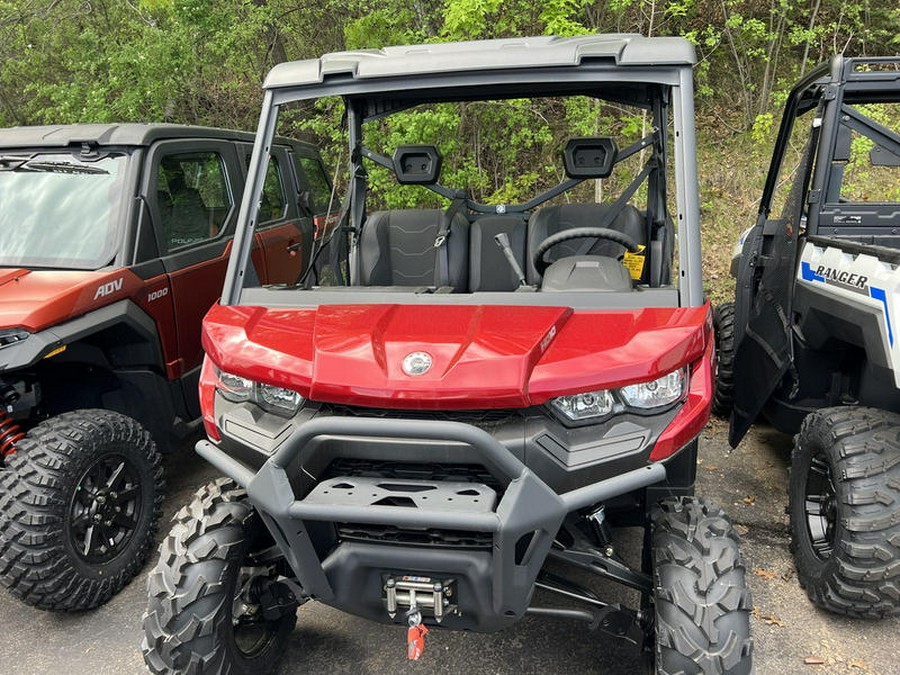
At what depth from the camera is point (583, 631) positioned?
2781mm

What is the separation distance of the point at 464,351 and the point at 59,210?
2867 millimetres

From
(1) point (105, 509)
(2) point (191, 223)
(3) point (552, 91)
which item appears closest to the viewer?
(3) point (552, 91)

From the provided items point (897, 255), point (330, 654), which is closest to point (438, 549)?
point (330, 654)

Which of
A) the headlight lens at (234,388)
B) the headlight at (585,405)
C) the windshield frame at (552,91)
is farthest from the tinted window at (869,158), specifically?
the headlight lens at (234,388)

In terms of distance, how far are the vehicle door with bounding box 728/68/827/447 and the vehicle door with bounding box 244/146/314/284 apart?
2.96 metres

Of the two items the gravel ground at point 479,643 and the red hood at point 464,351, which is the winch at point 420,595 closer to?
the red hood at point 464,351

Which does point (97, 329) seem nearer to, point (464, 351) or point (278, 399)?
point (278, 399)

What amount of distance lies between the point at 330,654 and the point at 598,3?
876cm

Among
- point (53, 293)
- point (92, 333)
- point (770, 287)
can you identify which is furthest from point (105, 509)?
point (770, 287)

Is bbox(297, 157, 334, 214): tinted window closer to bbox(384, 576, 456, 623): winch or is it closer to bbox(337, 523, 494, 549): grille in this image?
bbox(337, 523, 494, 549): grille

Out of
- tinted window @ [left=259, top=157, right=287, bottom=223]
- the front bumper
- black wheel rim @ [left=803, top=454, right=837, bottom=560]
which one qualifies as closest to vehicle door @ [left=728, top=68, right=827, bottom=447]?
black wheel rim @ [left=803, top=454, right=837, bottom=560]

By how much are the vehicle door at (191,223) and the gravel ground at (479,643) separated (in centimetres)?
137

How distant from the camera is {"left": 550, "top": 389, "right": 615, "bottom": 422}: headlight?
1.91 metres

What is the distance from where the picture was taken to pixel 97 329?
130 inches
